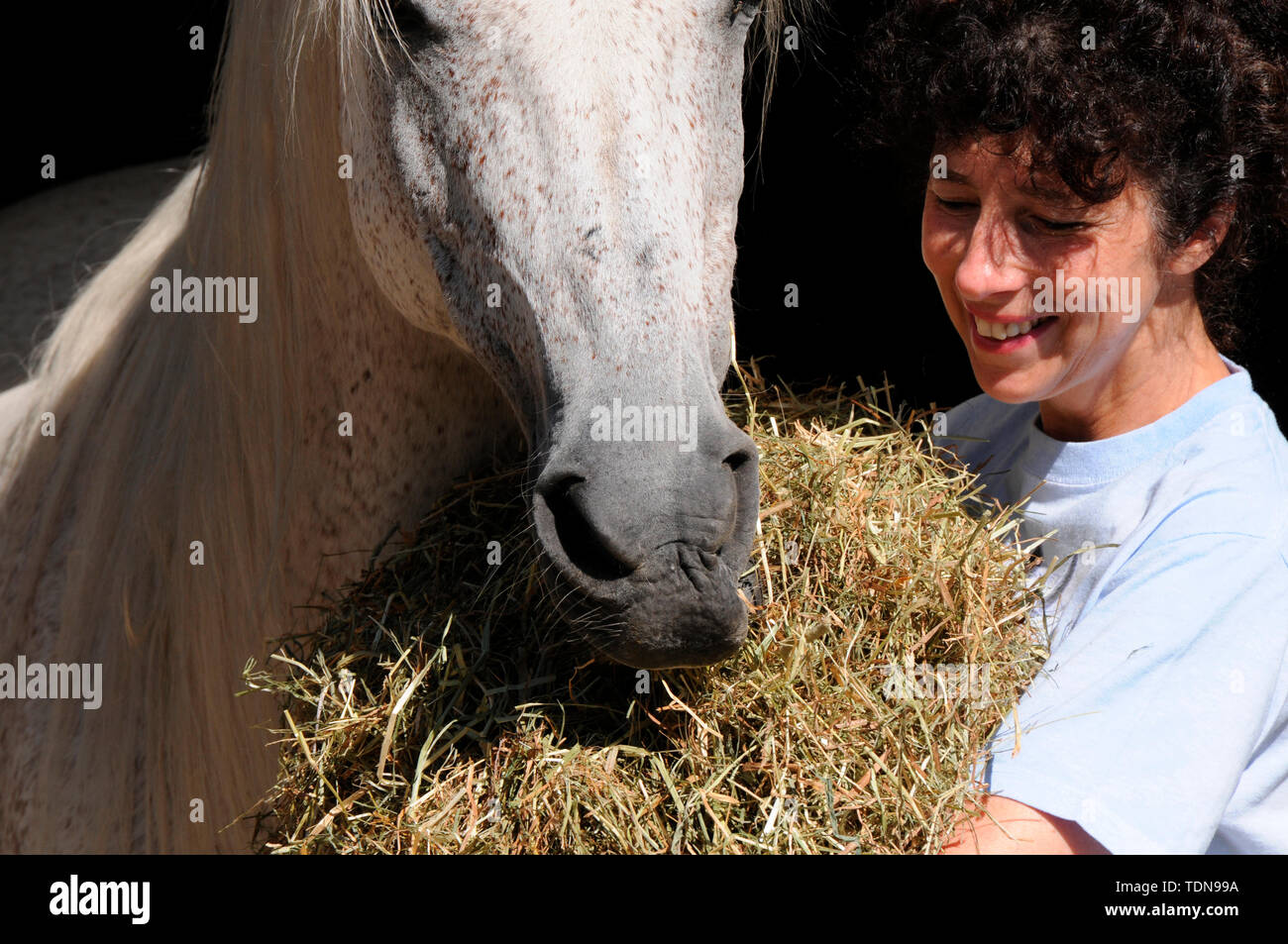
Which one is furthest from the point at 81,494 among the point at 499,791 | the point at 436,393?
the point at 499,791

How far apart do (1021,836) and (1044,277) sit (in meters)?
0.75

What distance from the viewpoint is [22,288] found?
3574 millimetres

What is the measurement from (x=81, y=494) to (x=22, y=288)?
2.10 metres

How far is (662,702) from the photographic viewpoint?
1.30 metres

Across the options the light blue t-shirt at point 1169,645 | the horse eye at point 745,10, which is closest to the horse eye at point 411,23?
the horse eye at point 745,10

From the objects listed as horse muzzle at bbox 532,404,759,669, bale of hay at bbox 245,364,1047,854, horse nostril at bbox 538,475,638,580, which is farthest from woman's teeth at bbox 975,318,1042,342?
horse nostril at bbox 538,475,638,580

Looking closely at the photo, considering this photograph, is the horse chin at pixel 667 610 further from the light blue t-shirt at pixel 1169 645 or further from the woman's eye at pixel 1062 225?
the woman's eye at pixel 1062 225

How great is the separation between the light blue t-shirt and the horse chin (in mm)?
446

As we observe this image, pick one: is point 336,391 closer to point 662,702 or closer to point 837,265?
point 662,702

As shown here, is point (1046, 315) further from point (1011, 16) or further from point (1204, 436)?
point (1011, 16)

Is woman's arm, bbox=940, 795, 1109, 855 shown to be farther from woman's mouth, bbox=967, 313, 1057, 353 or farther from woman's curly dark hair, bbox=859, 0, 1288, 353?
woman's curly dark hair, bbox=859, 0, 1288, 353

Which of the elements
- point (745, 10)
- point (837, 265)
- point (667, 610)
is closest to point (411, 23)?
point (745, 10)

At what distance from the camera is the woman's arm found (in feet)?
4.06

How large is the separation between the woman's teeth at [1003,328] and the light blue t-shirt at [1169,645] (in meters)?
0.20
